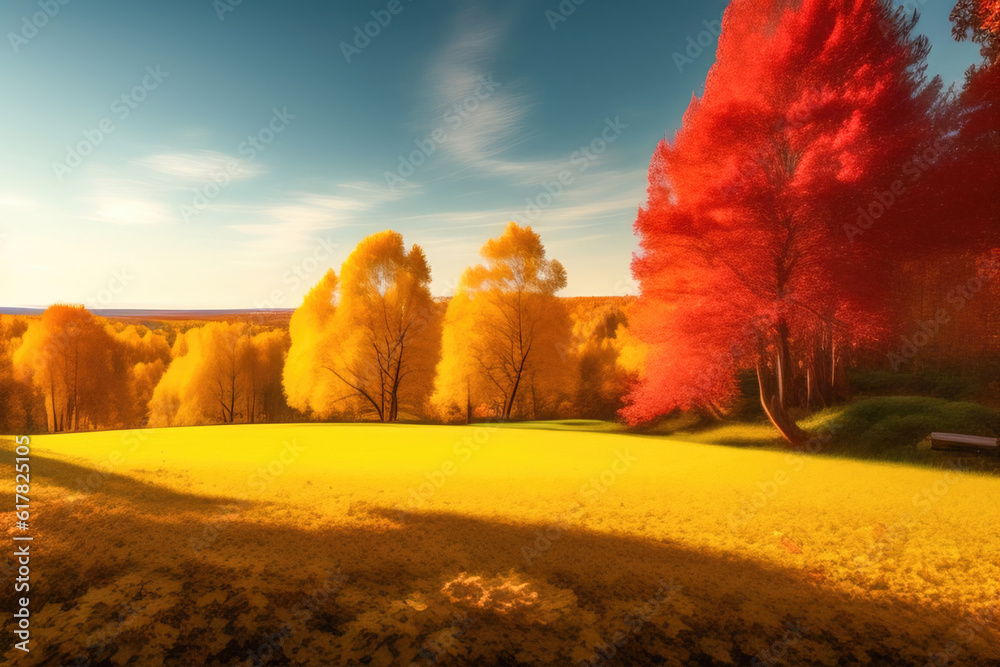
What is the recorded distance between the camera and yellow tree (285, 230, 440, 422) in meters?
24.0

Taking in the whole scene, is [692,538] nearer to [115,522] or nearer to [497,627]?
[497,627]

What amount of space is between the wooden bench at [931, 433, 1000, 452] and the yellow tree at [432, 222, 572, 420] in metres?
15.0

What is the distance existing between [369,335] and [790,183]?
18827 mm

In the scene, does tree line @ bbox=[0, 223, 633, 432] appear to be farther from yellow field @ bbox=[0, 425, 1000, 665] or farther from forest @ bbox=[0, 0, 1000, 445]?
yellow field @ bbox=[0, 425, 1000, 665]

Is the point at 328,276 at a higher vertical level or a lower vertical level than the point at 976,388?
higher

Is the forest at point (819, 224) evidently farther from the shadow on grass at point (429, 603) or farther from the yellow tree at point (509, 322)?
the shadow on grass at point (429, 603)

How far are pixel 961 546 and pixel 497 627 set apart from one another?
556cm

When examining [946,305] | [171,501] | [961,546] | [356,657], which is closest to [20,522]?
[171,501]

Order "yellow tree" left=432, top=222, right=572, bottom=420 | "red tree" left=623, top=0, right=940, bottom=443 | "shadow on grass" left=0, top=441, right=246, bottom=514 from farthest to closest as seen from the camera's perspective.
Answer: "yellow tree" left=432, top=222, right=572, bottom=420, "red tree" left=623, top=0, right=940, bottom=443, "shadow on grass" left=0, top=441, right=246, bottom=514

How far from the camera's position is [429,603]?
12.8ft

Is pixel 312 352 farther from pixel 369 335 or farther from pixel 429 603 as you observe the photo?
pixel 429 603

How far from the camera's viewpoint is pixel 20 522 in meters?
4.92

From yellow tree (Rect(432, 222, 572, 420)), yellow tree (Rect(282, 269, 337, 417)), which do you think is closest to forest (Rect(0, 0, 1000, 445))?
yellow tree (Rect(432, 222, 572, 420))

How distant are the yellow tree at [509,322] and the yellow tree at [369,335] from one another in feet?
5.70
